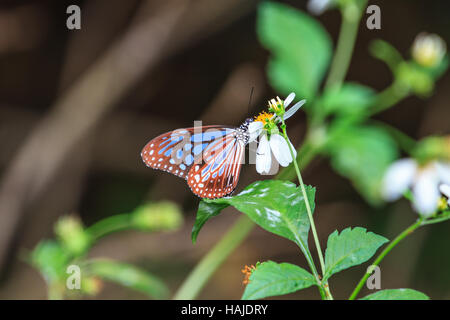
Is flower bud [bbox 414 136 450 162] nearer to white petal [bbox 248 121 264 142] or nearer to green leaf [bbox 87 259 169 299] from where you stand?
white petal [bbox 248 121 264 142]

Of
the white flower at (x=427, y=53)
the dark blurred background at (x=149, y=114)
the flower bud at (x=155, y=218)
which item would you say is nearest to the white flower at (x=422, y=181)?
the white flower at (x=427, y=53)

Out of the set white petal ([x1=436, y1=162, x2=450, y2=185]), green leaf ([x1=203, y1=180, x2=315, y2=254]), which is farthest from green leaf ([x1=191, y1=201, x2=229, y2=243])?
white petal ([x1=436, y1=162, x2=450, y2=185])

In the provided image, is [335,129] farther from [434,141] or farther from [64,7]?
[64,7]

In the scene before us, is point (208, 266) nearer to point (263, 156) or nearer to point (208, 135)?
point (208, 135)

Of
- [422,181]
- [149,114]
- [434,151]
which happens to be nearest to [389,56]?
[434,151]

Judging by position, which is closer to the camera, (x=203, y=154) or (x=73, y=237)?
(x=203, y=154)

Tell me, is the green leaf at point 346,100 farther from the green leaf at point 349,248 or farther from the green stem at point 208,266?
the green leaf at point 349,248
